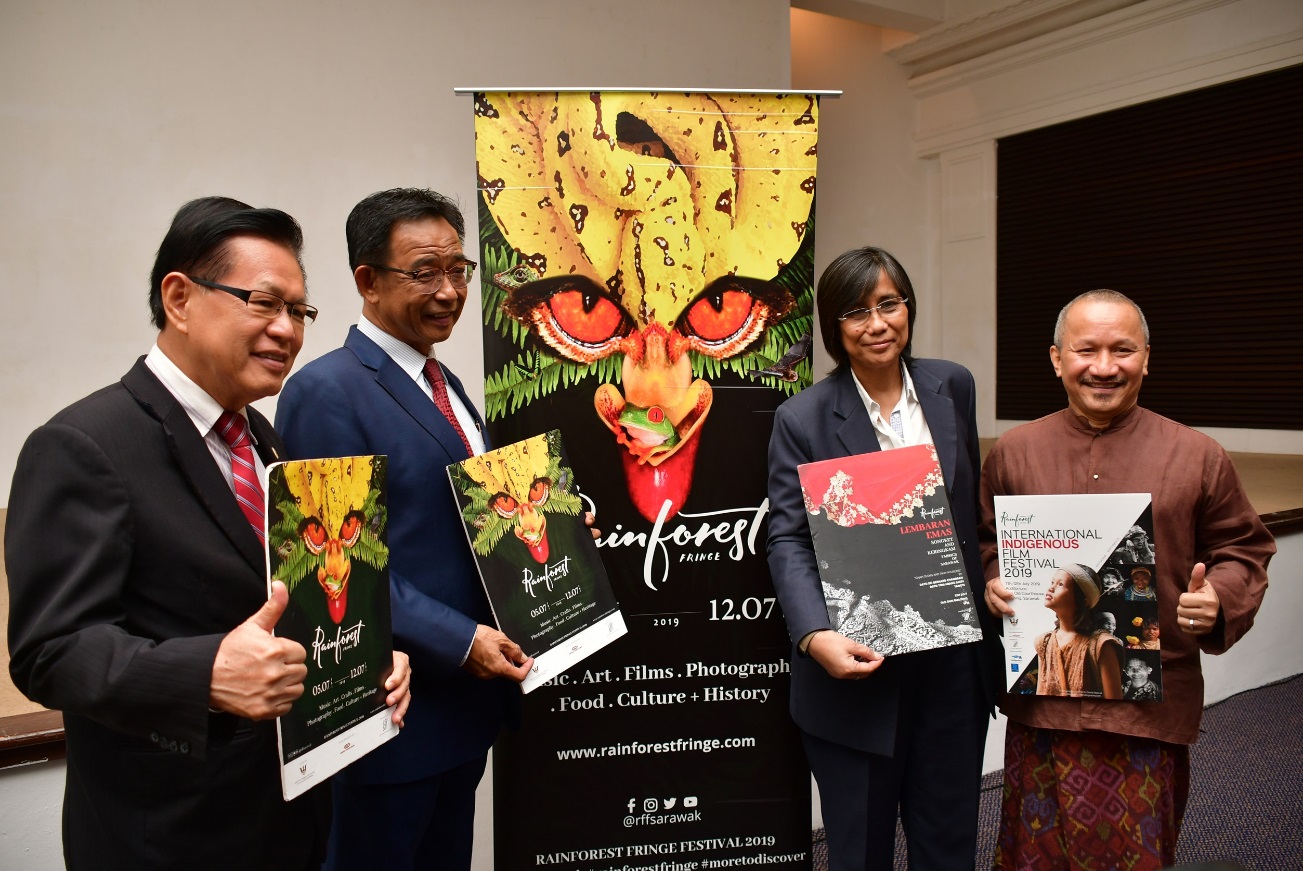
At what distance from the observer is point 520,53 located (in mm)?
5348

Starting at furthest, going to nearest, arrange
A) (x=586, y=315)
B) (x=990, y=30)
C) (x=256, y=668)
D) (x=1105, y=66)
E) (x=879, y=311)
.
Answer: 1. (x=990, y=30)
2. (x=1105, y=66)
3. (x=586, y=315)
4. (x=879, y=311)
5. (x=256, y=668)

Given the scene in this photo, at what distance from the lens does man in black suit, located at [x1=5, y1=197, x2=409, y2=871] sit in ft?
3.20

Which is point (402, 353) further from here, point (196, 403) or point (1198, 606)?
point (1198, 606)

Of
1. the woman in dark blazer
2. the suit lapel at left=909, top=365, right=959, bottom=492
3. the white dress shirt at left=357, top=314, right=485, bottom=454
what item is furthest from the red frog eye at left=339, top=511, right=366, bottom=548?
the suit lapel at left=909, top=365, right=959, bottom=492

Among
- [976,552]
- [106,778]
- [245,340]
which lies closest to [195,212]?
[245,340]

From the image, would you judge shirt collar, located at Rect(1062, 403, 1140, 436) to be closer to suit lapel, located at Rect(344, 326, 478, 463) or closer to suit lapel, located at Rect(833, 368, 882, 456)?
suit lapel, located at Rect(833, 368, 882, 456)

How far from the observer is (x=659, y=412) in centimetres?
221

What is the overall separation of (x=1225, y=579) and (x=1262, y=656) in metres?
2.94

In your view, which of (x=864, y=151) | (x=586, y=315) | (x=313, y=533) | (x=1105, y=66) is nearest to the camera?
(x=313, y=533)

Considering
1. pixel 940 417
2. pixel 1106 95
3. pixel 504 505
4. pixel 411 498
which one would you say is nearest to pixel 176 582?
pixel 411 498

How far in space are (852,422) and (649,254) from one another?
2.38 ft

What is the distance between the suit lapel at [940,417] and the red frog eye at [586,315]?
76cm

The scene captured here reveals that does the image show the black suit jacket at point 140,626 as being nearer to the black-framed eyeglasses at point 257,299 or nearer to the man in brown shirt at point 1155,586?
the black-framed eyeglasses at point 257,299

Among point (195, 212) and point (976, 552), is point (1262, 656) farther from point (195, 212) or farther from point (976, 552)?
point (195, 212)
